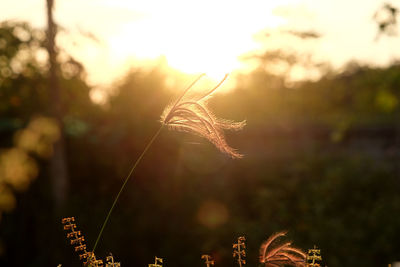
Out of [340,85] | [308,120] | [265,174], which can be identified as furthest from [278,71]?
[265,174]

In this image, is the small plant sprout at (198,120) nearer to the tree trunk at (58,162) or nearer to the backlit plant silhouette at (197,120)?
the backlit plant silhouette at (197,120)

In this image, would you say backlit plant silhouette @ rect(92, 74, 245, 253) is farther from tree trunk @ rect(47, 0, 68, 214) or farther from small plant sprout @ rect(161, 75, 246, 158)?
tree trunk @ rect(47, 0, 68, 214)

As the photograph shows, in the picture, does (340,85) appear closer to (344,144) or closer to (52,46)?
(344,144)

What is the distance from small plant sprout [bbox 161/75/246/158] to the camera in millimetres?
2008

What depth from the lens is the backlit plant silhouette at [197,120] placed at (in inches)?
79.0

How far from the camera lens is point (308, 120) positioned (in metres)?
16.2

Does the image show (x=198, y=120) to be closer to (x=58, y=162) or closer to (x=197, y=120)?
(x=197, y=120)

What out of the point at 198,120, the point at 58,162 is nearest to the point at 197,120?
the point at 198,120

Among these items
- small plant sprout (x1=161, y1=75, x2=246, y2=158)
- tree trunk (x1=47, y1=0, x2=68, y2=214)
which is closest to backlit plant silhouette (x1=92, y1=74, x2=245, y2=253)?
small plant sprout (x1=161, y1=75, x2=246, y2=158)

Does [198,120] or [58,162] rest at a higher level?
[58,162]

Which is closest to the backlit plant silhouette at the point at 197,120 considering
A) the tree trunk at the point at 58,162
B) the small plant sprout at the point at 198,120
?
the small plant sprout at the point at 198,120

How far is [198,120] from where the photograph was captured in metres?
2.05

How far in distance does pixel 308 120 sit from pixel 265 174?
181 inches

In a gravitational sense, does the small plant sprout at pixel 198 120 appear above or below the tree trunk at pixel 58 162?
below
